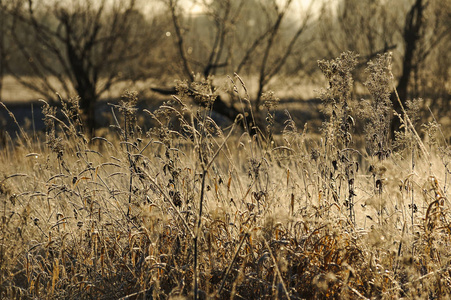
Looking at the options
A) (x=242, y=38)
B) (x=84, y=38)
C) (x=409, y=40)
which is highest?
(x=242, y=38)

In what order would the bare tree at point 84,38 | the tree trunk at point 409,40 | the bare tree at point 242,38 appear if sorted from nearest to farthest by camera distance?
the tree trunk at point 409,40 < the bare tree at point 242,38 < the bare tree at point 84,38

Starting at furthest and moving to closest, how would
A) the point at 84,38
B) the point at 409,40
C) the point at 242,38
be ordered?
the point at 242,38, the point at 84,38, the point at 409,40

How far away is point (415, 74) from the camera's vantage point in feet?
28.3

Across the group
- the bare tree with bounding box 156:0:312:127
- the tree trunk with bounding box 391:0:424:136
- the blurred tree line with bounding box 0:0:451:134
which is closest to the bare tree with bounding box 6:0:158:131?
the blurred tree line with bounding box 0:0:451:134

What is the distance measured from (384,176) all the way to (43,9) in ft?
28.2

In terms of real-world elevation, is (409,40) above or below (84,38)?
below

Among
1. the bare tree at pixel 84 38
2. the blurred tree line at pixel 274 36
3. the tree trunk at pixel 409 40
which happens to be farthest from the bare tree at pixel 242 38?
the tree trunk at pixel 409 40

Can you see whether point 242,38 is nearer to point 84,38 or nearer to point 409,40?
point 84,38

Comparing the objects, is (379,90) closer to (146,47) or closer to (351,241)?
(351,241)

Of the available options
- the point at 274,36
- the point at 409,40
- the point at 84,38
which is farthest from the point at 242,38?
the point at 409,40

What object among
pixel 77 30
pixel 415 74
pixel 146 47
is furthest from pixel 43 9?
pixel 415 74

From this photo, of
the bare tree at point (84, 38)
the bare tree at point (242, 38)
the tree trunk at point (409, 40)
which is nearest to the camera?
the tree trunk at point (409, 40)

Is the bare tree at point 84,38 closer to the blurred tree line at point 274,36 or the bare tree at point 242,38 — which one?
the blurred tree line at point 274,36

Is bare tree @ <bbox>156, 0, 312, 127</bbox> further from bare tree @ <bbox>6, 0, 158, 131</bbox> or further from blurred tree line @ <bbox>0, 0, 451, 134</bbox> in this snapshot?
bare tree @ <bbox>6, 0, 158, 131</bbox>
